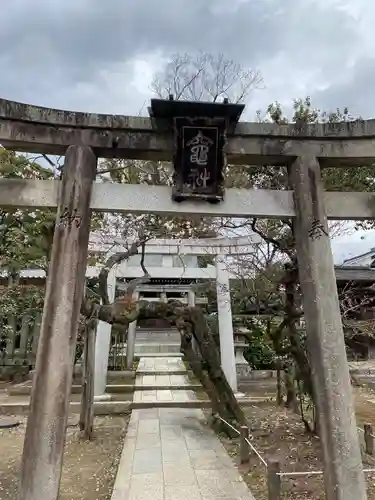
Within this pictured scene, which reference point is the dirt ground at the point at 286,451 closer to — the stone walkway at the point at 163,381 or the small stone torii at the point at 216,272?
the stone walkway at the point at 163,381

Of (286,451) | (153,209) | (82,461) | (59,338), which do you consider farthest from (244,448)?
(153,209)

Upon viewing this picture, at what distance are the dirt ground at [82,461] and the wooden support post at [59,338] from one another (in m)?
1.47

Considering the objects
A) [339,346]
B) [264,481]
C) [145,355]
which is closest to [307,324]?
[339,346]

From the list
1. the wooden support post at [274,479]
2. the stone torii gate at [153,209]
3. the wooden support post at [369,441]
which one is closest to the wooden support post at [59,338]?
the stone torii gate at [153,209]

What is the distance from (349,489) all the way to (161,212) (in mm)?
3473

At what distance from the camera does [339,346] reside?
4.24 metres

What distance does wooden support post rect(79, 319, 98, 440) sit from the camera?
7941 mm

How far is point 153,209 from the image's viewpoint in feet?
15.4

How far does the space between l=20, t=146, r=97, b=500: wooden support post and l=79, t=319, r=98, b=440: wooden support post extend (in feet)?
13.7

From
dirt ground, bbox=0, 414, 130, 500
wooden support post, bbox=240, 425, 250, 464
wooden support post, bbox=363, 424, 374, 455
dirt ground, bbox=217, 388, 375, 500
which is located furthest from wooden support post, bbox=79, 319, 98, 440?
wooden support post, bbox=363, 424, 374, 455

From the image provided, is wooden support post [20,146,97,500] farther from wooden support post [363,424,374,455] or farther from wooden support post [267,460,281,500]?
wooden support post [363,424,374,455]

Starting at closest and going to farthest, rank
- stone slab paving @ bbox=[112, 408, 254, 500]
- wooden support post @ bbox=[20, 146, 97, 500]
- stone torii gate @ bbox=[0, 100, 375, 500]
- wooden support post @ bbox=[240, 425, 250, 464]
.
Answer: wooden support post @ bbox=[20, 146, 97, 500] < stone torii gate @ bbox=[0, 100, 375, 500] < stone slab paving @ bbox=[112, 408, 254, 500] < wooden support post @ bbox=[240, 425, 250, 464]

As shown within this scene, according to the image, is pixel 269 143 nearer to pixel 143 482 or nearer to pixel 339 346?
pixel 339 346

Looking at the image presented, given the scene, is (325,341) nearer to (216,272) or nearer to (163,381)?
(216,272)
